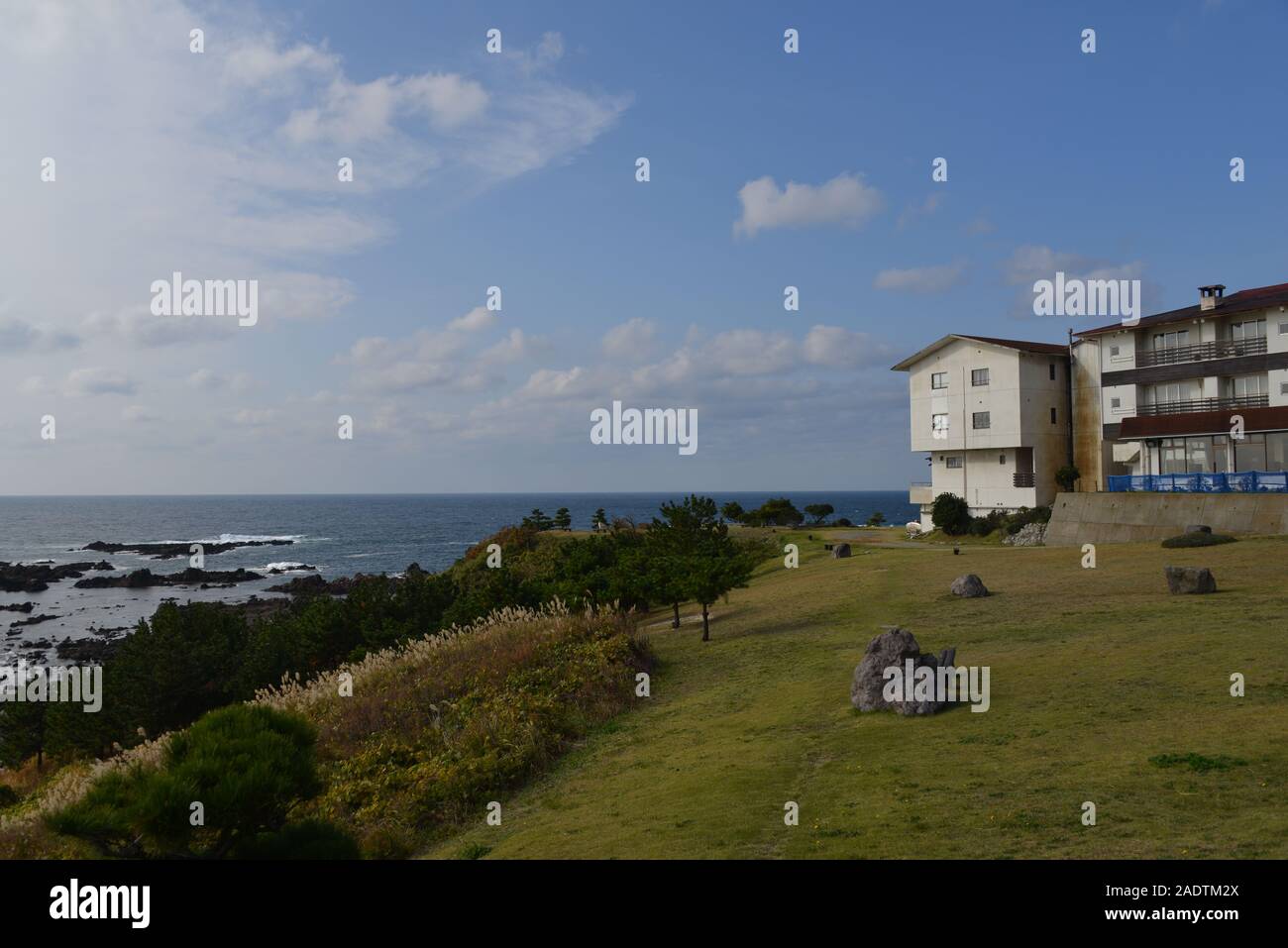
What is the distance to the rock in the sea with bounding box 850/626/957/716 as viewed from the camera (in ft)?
54.2

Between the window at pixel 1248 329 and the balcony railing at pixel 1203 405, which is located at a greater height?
the window at pixel 1248 329

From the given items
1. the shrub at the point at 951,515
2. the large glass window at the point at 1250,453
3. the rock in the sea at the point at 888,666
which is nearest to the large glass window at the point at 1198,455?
the large glass window at the point at 1250,453

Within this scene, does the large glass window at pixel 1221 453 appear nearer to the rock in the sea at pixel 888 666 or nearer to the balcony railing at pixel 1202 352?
the balcony railing at pixel 1202 352

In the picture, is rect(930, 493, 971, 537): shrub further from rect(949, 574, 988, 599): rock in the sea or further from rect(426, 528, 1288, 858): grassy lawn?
rect(426, 528, 1288, 858): grassy lawn

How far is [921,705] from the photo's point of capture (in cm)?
1619

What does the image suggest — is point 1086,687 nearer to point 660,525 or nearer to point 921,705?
point 921,705

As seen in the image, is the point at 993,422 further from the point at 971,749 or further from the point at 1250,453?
the point at 971,749

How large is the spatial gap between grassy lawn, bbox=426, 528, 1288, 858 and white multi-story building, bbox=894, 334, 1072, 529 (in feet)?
98.2

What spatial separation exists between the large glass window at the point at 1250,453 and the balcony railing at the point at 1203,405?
218 centimetres

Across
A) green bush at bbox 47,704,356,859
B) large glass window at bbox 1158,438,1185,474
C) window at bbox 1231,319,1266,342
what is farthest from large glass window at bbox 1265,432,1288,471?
green bush at bbox 47,704,356,859

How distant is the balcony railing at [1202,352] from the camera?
4962 centimetres

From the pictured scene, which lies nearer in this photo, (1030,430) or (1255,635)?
(1255,635)
